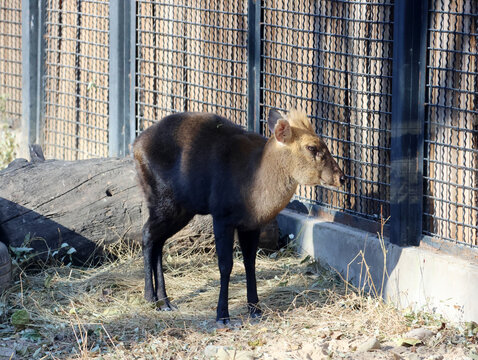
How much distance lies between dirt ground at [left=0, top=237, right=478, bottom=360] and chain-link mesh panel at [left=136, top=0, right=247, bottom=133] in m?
1.88

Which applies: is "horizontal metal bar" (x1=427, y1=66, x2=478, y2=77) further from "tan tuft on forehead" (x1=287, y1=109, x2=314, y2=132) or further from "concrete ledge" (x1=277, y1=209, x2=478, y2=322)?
"concrete ledge" (x1=277, y1=209, x2=478, y2=322)

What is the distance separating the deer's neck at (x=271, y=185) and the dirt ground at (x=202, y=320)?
78 cm

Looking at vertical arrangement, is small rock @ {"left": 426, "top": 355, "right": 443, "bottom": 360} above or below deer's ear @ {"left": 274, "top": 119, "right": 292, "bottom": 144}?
below

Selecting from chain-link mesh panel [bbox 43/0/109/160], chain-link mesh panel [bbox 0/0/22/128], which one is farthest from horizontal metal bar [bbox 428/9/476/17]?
chain-link mesh panel [bbox 0/0/22/128]

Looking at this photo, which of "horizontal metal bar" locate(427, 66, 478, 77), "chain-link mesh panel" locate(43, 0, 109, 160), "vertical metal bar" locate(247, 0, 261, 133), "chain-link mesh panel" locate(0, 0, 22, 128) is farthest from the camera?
"chain-link mesh panel" locate(0, 0, 22, 128)

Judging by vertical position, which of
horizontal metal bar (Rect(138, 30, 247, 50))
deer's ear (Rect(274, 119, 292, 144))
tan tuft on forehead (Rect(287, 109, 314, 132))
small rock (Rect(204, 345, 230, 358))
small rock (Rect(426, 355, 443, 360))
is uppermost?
horizontal metal bar (Rect(138, 30, 247, 50))

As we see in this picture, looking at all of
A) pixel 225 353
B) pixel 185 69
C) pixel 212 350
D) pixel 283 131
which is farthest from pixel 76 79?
pixel 225 353

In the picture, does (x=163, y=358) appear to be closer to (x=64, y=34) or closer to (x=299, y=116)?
(x=299, y=116)

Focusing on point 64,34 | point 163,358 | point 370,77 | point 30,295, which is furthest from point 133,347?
point 64,34

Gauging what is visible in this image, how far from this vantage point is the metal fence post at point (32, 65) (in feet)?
36.4

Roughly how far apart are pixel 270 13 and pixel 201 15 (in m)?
1.09

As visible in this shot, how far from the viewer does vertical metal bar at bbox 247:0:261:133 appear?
26.6ft

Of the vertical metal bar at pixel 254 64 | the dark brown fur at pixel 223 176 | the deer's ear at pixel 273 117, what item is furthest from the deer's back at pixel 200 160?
the vertical metal bar at pixel 254 64

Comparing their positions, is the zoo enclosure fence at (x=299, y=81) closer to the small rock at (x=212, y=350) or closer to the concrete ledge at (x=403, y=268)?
the concrete ledge at (x=403, y=268)
